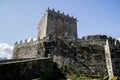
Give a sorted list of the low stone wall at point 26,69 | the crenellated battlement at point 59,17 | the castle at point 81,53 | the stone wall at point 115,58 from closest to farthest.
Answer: the low stone wall at point 26,69
the stone wall at point 115,58
the castle at point 81,53
the crenellated battlement at point 59,17

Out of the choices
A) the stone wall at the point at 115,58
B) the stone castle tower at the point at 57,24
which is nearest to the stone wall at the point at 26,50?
the stone castle tower at the point at 57,24

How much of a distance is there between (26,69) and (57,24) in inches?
845

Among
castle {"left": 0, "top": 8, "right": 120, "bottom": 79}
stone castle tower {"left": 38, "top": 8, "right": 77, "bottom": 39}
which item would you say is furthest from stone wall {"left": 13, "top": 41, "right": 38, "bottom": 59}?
stone castle tower {"left": 38, "top": 8, "right": 77, "bottom": 39}

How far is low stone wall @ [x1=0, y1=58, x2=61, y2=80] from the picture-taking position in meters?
10.0

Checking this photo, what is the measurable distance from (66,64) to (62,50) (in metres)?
2.58

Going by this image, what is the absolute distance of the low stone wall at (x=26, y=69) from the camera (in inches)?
395

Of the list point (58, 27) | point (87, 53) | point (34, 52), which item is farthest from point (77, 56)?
point (58, 27)

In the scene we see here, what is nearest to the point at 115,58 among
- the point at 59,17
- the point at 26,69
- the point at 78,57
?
the point at 78,57

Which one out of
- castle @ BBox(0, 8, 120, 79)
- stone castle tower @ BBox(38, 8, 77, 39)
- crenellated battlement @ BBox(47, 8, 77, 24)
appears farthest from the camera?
crenellated battlement @ BBox(47, 8, 77, 24)

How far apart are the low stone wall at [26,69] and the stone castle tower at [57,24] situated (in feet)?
49.5

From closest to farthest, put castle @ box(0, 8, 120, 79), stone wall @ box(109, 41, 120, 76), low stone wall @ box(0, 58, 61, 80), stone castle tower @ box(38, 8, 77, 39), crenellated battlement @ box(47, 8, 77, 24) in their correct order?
low stone wall @ box(0, 58, 61, 80)
stone wall @ box(109, 41, 120, 76)
castle @ box(0, 8, 120, 79)
stone castle tower @ box(38, 8, 77, 39)
crenellated battlement @ box(47, 8, 77, 24)

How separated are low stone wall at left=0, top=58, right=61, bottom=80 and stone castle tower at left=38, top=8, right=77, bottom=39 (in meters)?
15.1

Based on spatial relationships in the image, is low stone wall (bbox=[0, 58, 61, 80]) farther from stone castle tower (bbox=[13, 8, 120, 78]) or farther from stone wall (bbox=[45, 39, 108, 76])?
stone castle tower (bbox=[13, 8, 120, 78])

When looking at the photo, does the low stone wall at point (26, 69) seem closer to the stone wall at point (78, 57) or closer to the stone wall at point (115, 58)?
the stone wall at point (78, 57)
